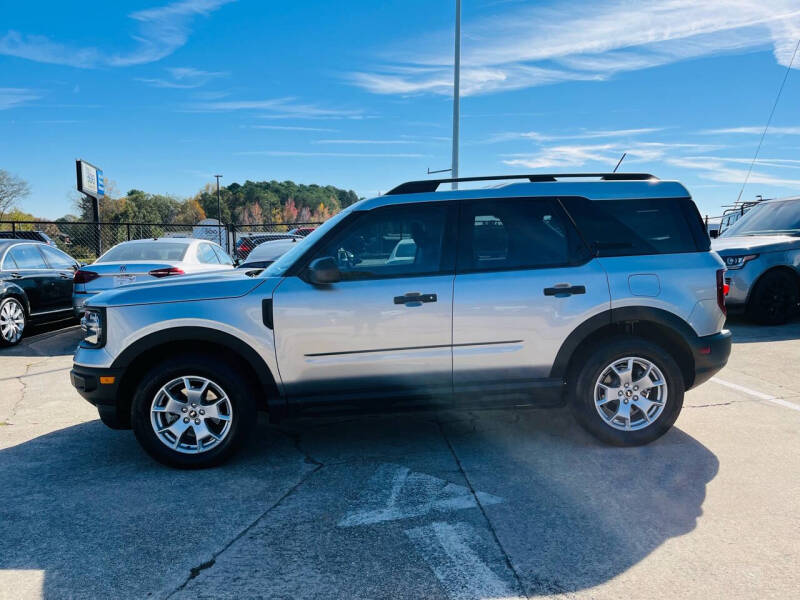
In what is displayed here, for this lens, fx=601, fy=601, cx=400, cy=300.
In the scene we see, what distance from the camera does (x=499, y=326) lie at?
414cm

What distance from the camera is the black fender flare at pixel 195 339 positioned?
4.01 meters

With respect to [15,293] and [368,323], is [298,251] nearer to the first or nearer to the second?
[368,323]

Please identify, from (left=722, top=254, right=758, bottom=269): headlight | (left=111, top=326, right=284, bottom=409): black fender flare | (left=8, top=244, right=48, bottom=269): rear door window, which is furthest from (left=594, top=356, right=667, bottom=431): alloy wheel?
(left=8, top=244, right=48, bottom=269): rear door window

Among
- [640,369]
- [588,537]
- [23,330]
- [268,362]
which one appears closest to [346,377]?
[268,362]

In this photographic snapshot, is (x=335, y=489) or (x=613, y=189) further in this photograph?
(x=613, y=189)

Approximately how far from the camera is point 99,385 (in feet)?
13.2

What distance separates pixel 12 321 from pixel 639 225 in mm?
8754

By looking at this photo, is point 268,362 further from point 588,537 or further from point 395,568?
point 588,537

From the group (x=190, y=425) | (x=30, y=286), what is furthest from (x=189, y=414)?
(x=30, y=286)

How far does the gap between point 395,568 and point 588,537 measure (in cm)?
102

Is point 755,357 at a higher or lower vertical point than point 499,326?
lower

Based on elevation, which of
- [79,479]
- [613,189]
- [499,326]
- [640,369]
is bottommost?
[79,479]

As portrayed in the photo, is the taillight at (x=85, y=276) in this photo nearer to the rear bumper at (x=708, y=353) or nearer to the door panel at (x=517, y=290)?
the door panel at (x=517, y=290)

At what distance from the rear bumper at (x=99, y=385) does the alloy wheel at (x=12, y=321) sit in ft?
19.0
